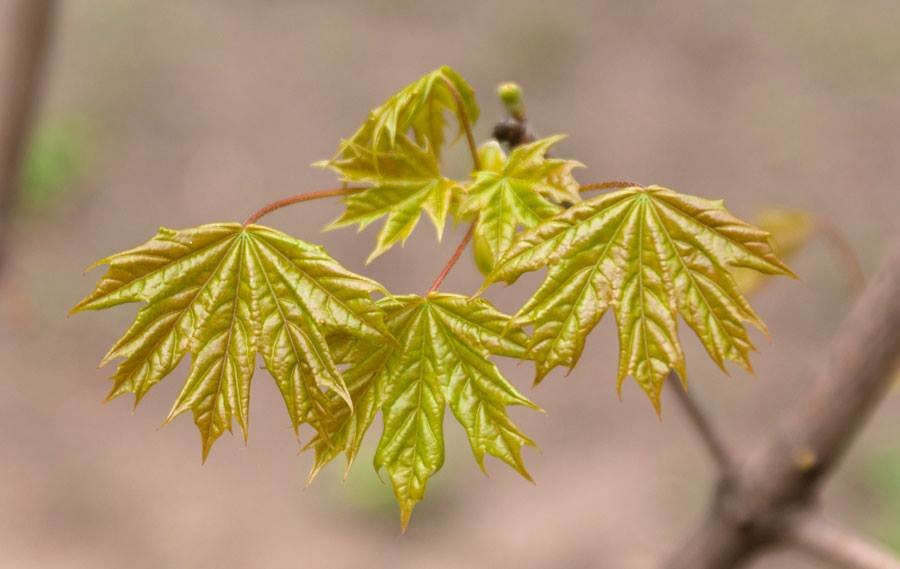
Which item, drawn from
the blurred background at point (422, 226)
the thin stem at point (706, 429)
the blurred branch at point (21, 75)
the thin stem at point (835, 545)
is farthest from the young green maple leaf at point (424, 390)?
the blurred background at point (422, 226)

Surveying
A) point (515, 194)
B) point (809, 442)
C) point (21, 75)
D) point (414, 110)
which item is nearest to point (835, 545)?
point (809, 442)

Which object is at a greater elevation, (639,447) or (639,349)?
(639,349)

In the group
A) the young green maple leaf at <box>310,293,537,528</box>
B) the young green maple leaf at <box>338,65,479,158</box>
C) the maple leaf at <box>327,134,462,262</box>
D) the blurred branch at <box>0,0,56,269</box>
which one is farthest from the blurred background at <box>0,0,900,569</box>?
the young green maple leaf at <box>310,293,537,528</box>

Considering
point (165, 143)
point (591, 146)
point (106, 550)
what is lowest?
point (106, 550)

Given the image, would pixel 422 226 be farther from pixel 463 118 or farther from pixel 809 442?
pixel 463 118

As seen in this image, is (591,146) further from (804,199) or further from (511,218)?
(511,218)

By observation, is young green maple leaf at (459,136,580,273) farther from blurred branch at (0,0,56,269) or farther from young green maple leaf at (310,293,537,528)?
blurred branch at (0,0,56,269)

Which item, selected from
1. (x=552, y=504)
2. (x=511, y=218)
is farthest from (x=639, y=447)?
(x=511, y=218)

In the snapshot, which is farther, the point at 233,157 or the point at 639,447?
the point at 233,157
